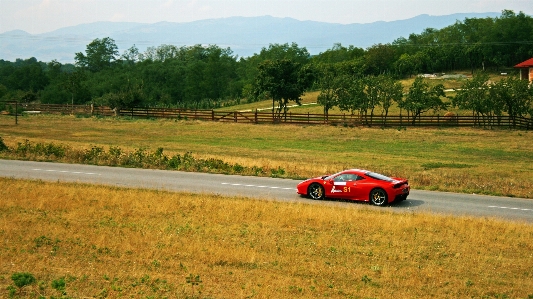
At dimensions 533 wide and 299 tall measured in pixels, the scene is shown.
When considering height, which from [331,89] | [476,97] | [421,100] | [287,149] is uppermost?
[331,89]

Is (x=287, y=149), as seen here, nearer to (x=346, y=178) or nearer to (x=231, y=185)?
(x=231, y=185)

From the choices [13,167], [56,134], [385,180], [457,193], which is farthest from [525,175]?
[56,134]

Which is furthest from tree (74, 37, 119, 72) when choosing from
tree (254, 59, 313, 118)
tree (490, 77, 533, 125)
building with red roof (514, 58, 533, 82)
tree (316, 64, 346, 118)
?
tree (490, 77, 533, 125)

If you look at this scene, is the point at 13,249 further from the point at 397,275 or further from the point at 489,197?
the point at 489,197

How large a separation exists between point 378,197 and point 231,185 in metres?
6.82

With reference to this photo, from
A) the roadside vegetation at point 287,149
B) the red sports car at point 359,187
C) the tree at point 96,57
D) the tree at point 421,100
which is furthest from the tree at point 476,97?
the tree at point 96,57

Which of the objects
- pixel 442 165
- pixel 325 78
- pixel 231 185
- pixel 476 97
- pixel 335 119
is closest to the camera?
pixel 231 185

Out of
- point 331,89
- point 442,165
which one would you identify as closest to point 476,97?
point 331,89

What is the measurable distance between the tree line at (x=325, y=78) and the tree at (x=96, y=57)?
11.0 inches

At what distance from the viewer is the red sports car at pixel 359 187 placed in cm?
2206

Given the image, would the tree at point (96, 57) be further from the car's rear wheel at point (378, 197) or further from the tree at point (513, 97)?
the car's rear wheel at point (378, 197)

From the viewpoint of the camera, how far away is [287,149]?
46500 mm

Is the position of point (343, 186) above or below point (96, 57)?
below

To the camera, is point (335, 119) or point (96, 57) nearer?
point (335, 119)
